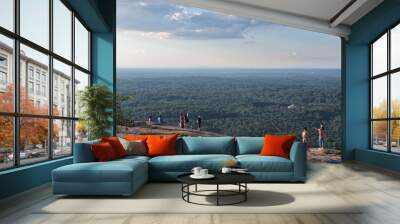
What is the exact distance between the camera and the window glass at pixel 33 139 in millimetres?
6050

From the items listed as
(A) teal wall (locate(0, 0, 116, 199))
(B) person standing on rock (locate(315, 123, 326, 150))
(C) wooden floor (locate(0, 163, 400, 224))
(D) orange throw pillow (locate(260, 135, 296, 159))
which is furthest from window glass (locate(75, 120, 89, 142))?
(B) person standing on rock (locate(315, 123, 326, 150))

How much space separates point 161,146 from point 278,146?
6.74 feet

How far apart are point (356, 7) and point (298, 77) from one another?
8798mm

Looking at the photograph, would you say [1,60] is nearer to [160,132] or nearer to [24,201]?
[24,201]

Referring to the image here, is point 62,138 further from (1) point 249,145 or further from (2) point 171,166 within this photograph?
(1) point 249,145

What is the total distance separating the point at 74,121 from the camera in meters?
8.52

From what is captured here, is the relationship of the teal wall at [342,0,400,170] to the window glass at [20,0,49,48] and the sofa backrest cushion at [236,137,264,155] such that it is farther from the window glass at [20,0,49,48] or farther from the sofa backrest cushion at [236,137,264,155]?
the window glass at [20,0,49,48]

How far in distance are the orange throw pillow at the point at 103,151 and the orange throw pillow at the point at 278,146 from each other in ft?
8.48

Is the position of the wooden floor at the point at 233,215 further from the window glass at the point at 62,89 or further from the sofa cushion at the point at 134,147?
the window glass at the point at 62,89

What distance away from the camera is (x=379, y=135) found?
10250 millimetres

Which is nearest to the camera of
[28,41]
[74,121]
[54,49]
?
[28,41]

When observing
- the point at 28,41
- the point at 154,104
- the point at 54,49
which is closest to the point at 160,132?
the point at 154,104

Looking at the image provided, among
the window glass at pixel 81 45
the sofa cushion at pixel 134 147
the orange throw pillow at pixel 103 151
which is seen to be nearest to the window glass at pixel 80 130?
the window glass at pixel 81 45

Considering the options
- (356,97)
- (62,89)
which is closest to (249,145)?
(62,89)
